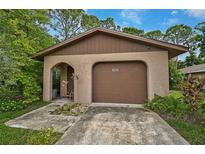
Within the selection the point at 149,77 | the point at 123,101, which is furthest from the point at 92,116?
the point at 149,77

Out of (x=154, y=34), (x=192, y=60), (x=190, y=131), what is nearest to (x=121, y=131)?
(x=190, y=131)

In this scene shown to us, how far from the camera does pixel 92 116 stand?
19.4 feet

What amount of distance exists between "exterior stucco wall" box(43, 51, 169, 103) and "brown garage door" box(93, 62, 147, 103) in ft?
1.30

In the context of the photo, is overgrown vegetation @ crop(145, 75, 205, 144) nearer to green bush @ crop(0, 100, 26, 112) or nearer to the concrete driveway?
the concrete driveway

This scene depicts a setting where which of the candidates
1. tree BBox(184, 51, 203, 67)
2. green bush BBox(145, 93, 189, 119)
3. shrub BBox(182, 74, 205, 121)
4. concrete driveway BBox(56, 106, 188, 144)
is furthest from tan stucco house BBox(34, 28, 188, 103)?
tree BBox(184, 51, 203, 67)

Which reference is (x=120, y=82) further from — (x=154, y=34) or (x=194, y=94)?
(x=154, y=34)

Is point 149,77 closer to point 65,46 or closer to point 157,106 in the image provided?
point 157,106

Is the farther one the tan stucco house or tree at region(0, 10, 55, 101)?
the tan stucco house

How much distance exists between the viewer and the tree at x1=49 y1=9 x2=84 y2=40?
19.5 metres

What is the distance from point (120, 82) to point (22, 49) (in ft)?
19.2

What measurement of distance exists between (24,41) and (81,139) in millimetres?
7355

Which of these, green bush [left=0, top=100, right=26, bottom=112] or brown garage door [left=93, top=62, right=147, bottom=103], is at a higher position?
brown garage door [left=93, top=62, right=147, bottom=103]
